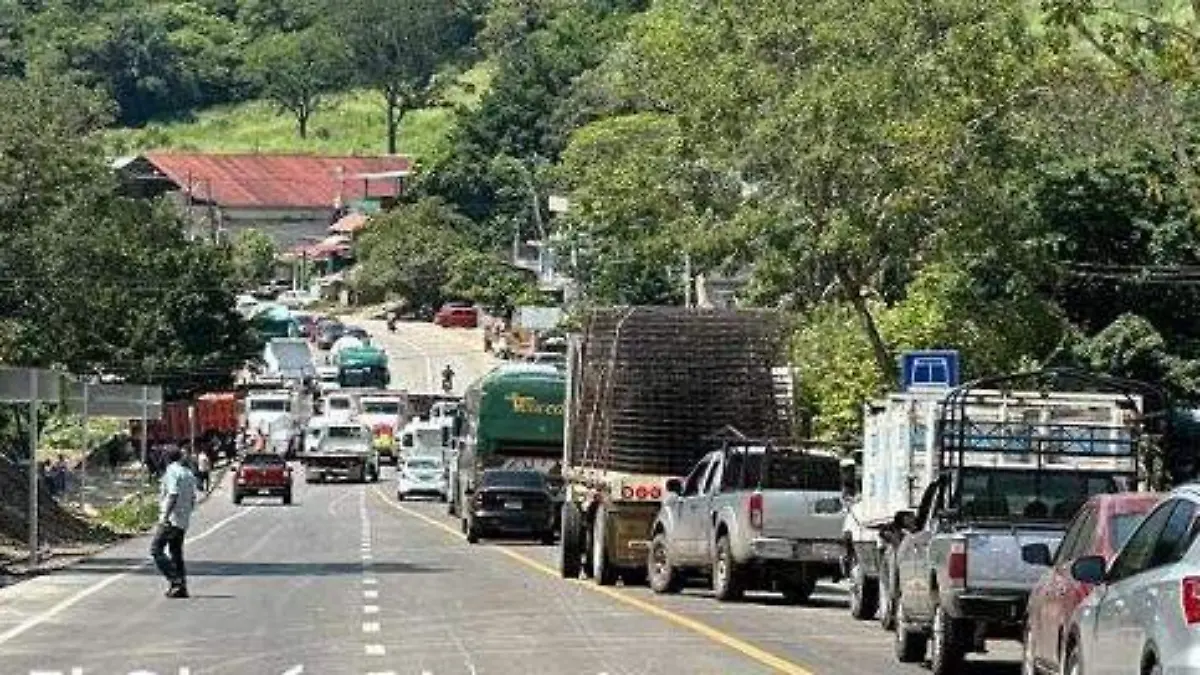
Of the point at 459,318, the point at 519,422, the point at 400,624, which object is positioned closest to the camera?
the point at 400,624

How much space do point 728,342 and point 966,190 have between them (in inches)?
655

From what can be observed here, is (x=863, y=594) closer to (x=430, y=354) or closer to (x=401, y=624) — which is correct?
(x=401, y=624)

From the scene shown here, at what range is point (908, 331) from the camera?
207ft

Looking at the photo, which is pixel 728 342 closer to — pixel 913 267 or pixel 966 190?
pixel 966 190

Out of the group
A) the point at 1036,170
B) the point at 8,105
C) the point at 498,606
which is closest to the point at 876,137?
the point at 1036,170

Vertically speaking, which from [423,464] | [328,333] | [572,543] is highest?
[328,333]

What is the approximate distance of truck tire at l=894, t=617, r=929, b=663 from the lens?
2697 centimetres

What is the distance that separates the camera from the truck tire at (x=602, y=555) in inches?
1539

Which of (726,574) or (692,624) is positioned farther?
(726,574)

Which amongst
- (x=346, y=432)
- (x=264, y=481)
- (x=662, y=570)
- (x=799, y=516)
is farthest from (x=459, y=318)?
(x=799, y=516)

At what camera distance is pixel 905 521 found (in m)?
28.6

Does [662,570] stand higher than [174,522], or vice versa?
[174,522]

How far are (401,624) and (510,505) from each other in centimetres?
2535

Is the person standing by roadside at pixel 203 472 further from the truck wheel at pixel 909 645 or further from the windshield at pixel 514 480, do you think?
the truck wheel at pixel 909 645
